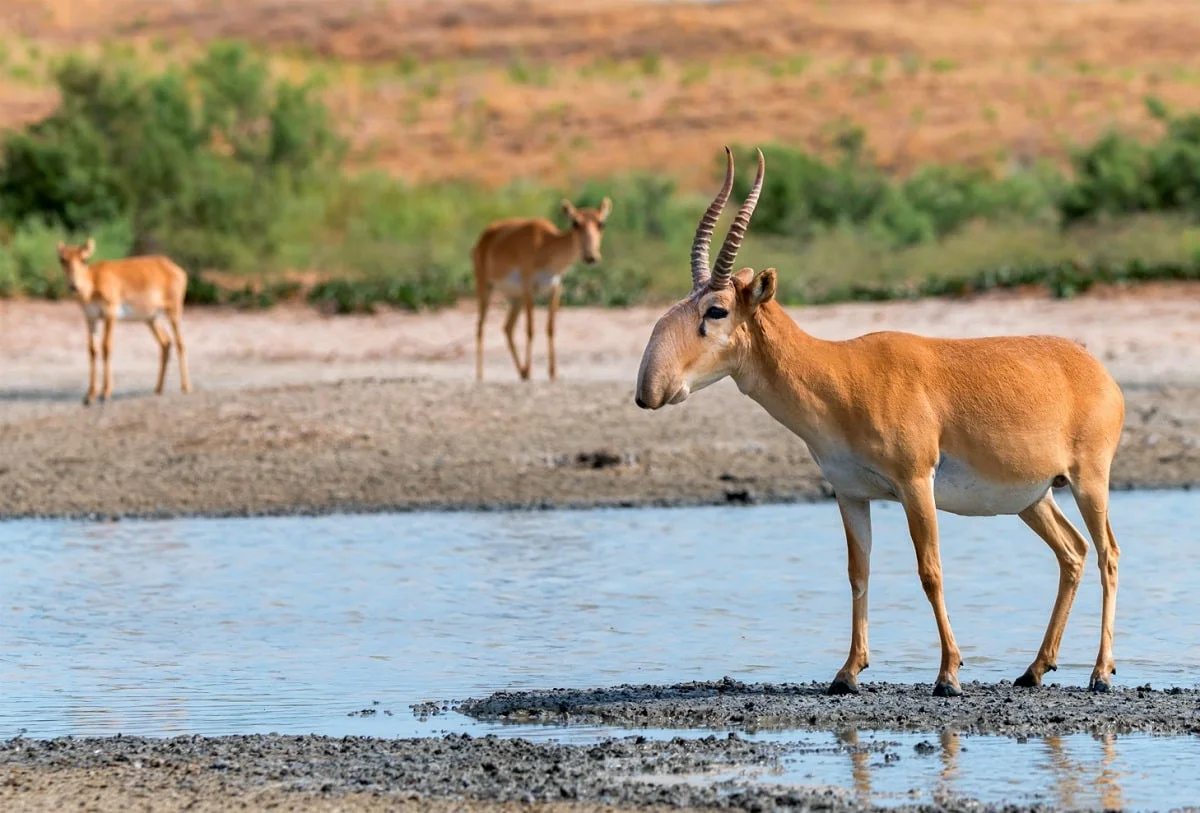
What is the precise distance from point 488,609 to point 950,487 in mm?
3565

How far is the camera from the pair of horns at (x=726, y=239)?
772 centimetres

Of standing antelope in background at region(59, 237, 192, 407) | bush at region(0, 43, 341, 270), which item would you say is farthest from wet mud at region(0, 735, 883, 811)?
bush at region(0, 43, 341, 270)

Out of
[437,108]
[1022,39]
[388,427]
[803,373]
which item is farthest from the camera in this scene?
[1022,39]

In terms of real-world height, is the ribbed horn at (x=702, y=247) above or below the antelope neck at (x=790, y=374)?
above

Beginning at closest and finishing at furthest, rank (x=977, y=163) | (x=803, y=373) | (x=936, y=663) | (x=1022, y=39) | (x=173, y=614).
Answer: (x=803, y=373)
(x=936, y=663)
(x=173, y=614)
(x=977, y=163)
(x=1022, y=39)

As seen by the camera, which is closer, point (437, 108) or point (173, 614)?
point (173, 614)

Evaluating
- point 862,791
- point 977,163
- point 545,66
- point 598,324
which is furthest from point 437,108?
A: point 862,791

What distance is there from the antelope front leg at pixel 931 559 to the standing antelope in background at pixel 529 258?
12.5 metres

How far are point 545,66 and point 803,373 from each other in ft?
246

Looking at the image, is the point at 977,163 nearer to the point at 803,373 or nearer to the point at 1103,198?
the point at 1103,198

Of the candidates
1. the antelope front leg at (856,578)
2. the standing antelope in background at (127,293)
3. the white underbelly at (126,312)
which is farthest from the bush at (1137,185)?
the antelope front leg at (856,578)

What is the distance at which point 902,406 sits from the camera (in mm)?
7926

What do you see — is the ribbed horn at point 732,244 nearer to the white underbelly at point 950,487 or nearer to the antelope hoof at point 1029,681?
the white underbelly at point 950,487

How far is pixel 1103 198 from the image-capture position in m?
30.5
